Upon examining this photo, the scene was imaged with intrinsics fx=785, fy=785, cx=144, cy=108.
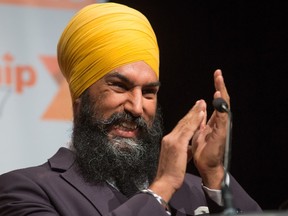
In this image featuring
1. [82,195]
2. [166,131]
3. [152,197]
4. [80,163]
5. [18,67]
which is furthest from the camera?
[166,131]

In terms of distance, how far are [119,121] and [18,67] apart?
0.99m

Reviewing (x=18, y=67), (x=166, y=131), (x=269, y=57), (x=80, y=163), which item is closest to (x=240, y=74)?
(x=269, y=57)

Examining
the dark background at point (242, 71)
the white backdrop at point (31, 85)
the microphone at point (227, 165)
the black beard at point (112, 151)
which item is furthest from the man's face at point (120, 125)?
the dark background at point (242, 71)

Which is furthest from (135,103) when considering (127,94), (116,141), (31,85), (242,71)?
(242,71)

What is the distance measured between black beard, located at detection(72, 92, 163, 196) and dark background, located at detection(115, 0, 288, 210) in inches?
47.7

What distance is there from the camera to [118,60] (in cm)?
312

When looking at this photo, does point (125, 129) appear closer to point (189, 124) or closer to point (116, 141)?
point (116, 141)

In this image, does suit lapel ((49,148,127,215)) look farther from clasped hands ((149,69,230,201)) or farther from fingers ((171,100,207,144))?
fingers ((171,100,207,144))

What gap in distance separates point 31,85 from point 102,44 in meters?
0.84

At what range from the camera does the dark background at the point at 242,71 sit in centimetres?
437

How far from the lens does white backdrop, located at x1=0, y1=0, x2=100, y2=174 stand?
12.6ft

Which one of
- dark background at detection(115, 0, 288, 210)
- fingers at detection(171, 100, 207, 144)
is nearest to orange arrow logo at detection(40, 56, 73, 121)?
dark background at detection(115, 0, 288, 210)

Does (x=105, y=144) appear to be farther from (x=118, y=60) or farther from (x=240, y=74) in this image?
(x=240, y=74)

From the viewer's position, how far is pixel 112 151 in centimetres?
310
